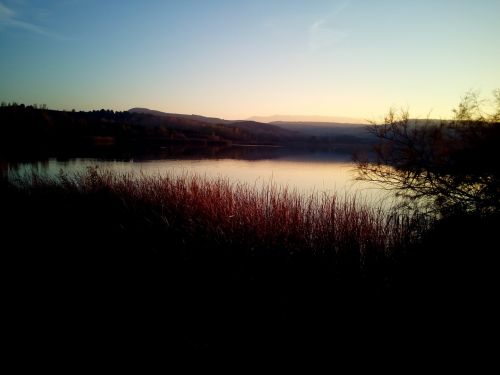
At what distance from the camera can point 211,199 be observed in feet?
31.8

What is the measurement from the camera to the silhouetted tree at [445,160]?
24.6 feet

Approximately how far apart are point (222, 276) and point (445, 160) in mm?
6892

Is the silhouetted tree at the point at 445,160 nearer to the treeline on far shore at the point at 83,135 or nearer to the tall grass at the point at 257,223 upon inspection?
the tall grass at the point at 257,223

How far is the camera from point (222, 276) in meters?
5.93

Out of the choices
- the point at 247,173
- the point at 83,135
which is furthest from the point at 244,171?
the point at 83,135

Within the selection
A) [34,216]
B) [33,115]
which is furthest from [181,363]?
[33,115]

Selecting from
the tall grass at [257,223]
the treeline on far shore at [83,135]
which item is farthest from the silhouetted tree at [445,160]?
the treeline on far shore at [83,135]

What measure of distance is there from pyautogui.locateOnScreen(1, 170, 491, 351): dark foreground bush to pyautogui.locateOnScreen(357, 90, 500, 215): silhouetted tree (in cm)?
113

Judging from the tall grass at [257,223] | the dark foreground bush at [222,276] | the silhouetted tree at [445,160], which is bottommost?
the dark foreground bush at [222,276]

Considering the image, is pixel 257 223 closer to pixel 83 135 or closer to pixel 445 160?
pixel 445 160

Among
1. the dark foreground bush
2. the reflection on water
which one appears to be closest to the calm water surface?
the reflection on water

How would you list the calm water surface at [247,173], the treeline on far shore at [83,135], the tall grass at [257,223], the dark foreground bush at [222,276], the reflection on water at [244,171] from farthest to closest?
the treeline on far shore at [83,135], the reflection on water at [244,171], the calm water surface at [247,173], the tall grass at [257,223], the dark foreground bush at [222,276]

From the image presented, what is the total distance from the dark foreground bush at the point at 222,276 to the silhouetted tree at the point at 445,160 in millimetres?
1135

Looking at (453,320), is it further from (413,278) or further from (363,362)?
(363,362)
